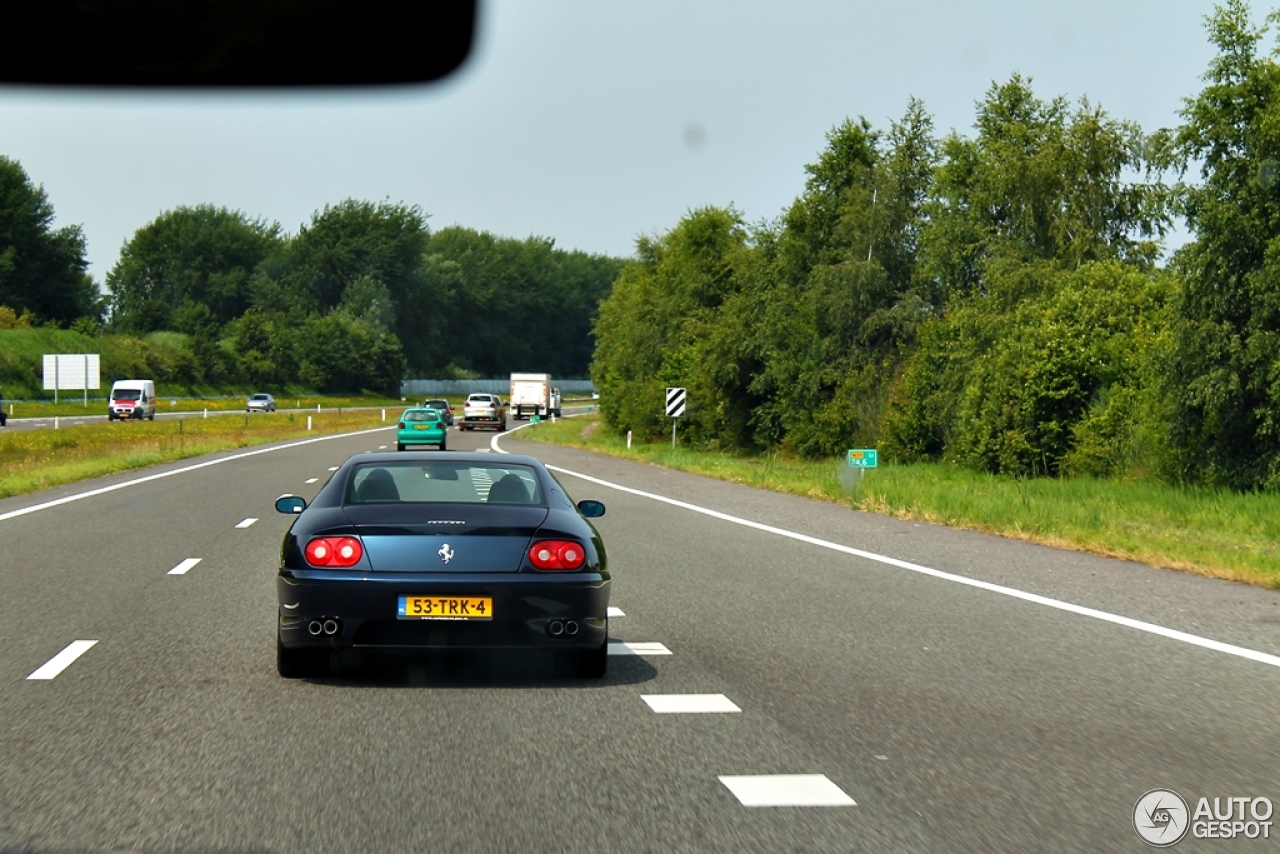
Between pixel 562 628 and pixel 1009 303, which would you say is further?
pixel 1009 303

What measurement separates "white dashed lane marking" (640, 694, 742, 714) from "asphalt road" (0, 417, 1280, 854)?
0.17 ft

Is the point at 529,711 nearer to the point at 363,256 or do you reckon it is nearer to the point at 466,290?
the point at 363,256

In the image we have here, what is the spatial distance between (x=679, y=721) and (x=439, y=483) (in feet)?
8.71

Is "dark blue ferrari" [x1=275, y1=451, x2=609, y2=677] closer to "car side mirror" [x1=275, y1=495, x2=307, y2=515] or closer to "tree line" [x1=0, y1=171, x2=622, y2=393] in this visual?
"car side mirror" [x1=275, y1=495, x2=307, y2=515]

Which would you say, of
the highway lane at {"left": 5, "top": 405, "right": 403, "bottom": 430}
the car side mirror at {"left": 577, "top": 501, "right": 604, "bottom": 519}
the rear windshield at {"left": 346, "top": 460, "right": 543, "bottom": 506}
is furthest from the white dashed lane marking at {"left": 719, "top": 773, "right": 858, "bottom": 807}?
the highway lane at {"left": 5, "top": 405, "right": 403, "bottom": 430}

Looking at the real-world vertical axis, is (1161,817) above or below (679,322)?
below

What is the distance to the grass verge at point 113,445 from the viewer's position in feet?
105

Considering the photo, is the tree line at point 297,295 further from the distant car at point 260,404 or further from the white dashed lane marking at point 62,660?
the white dashed lane marking at point 62,660

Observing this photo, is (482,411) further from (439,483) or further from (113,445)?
(439,483)

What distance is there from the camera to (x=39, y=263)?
116250mm

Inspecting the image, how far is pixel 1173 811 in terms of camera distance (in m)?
5.97

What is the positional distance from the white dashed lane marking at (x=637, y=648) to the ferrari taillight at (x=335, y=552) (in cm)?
204

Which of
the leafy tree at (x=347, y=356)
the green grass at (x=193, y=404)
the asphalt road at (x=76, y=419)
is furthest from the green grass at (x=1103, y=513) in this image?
the leafy tree at (x=347, y=356)

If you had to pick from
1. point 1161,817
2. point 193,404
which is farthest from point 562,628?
point 193,404
